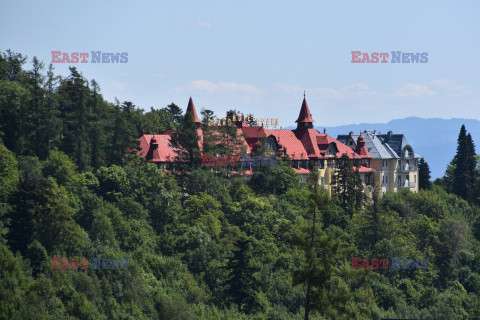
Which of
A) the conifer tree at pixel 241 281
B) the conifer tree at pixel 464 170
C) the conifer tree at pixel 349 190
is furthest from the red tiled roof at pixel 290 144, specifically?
the conifer tree at pixel 241 281

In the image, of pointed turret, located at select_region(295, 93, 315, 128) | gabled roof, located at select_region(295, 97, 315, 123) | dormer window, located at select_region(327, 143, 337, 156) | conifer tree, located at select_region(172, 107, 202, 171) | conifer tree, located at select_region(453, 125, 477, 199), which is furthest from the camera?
conifer tree, located at select_region(453, 125, 477, 199)

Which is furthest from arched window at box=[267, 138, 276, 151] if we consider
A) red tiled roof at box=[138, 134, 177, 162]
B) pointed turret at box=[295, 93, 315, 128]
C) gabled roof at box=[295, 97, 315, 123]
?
red tiled roof at box=[138, 134, 177, 162]

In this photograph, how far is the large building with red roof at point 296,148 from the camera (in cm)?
8669

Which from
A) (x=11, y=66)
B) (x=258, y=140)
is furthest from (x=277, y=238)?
(x=11, y=66)

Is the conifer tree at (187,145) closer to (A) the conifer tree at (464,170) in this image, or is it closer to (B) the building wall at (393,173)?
(B) the building wall at (393,173)

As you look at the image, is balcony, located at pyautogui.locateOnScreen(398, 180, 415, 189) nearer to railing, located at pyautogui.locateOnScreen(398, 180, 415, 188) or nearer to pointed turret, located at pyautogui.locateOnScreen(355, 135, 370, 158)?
railing, located at pyautogui.locateOnScreen(398, 180, 415, 188)

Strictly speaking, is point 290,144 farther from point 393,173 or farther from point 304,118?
point 393,173

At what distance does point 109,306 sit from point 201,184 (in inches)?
999

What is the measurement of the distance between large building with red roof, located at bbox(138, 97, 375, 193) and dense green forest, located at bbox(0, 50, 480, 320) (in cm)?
496

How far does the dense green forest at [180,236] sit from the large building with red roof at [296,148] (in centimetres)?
496

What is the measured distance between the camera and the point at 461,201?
10719 centimetres

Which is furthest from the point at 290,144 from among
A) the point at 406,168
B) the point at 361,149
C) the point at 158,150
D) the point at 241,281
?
the point at 241,281

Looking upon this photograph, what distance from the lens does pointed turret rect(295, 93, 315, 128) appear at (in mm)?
105062

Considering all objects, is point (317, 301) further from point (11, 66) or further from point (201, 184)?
point (11, 66)
